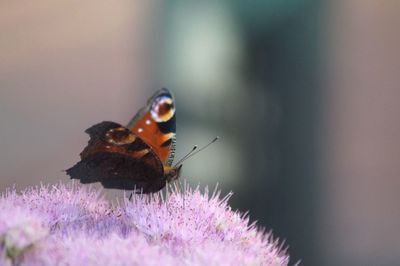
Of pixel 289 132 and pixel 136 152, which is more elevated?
pixel 289 132

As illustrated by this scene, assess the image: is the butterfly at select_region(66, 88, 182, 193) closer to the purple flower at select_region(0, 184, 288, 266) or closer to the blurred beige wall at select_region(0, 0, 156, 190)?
the purple flower at select_region(0, 184, 288, 266)

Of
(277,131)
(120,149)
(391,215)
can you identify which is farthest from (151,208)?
(391,215)

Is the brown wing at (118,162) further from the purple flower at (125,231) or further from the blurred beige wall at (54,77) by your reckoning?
the blurred beige wall at (54,77)

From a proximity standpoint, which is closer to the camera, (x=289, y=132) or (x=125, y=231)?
(x=125, y=231)

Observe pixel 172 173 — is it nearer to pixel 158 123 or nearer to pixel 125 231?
pixel 158 123

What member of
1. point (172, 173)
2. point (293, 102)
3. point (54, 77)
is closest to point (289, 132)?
point (293, 102)

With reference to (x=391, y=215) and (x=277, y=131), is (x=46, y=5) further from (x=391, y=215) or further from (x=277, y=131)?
(x=391, y=215)
